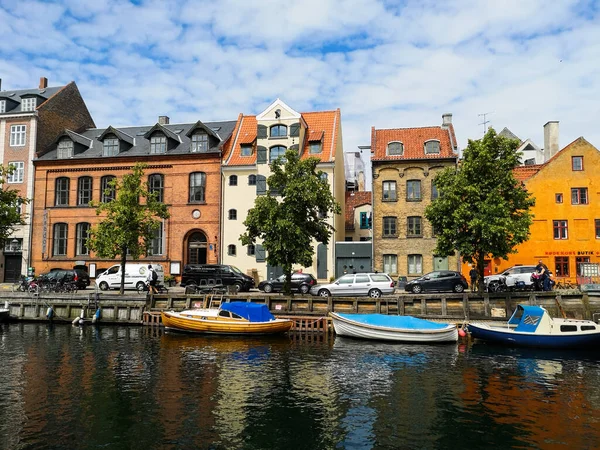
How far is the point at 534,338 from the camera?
2327cm

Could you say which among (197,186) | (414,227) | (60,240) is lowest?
(60,240)

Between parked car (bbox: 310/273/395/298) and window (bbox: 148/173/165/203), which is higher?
window (bbox: 148/173/165/203)

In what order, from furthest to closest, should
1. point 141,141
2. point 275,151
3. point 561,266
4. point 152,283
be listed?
point 141,141 < point 275,151 < point 561,266 < point 152,283

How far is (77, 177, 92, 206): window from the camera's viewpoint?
4472 cm

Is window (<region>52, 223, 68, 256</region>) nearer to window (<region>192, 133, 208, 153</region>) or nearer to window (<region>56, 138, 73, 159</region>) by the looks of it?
window (<region>56, 138, 73, 159</region>)

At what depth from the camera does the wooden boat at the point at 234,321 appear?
25.8 metres

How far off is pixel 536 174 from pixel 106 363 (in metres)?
36.8

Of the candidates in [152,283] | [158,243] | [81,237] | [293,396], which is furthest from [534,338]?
[81,237]

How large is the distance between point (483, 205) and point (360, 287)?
355 inches

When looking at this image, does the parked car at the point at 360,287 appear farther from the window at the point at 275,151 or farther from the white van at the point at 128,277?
the window at the point at 275,151

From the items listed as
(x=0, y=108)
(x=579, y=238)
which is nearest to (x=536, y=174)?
(x=579, y=238)

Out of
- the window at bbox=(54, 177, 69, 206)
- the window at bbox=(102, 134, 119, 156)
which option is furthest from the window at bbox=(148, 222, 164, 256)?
the window at bbox=(54, 177, 69, 206)

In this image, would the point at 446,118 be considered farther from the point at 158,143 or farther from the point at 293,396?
the point at 293,396

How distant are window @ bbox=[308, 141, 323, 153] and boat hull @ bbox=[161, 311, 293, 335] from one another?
1988 cm
